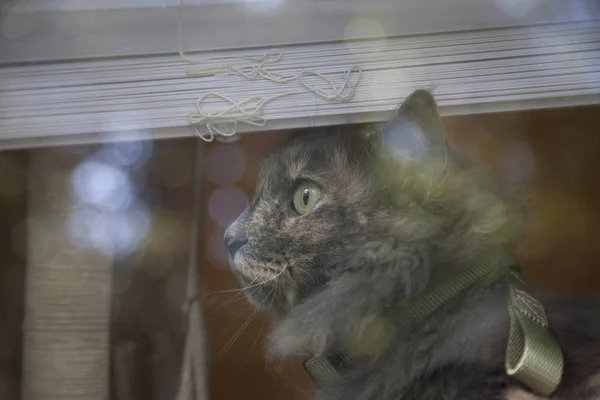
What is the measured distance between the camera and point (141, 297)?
84 cm

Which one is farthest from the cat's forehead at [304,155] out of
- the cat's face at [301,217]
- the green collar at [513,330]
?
the green collar at [513,330]

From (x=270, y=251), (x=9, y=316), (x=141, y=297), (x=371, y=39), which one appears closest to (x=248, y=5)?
(x=371, y=39)

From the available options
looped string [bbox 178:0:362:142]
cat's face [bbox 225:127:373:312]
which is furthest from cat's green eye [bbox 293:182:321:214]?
looped string [bbox 178:0:362:142]

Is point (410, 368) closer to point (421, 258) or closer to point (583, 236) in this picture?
point (421, 258)

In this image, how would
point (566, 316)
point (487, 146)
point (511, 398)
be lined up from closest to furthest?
point (511, 398) → point (566, 316) → point (487, 146)

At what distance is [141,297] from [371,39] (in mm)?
480

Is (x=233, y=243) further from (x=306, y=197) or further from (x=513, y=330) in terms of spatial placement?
(x=513, y=330)

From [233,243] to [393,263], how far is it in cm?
23

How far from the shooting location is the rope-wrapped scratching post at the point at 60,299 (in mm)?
799

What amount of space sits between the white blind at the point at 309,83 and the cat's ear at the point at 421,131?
58 millimetres

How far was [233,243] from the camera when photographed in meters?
0.80

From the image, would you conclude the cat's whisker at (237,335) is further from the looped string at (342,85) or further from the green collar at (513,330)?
the looped string at (342,85)

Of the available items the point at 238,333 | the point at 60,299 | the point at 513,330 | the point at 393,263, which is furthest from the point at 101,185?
the point at 513,330

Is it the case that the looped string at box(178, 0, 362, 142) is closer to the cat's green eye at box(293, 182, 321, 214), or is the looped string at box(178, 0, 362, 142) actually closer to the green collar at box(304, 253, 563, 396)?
the cat's green eye at box(293, 182, 321, 214)
